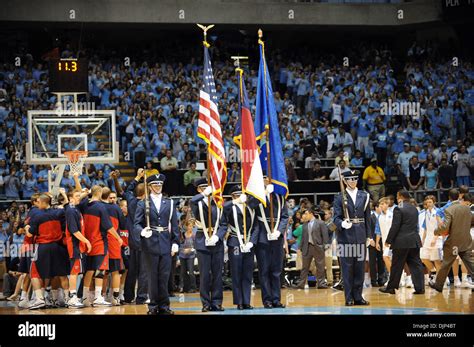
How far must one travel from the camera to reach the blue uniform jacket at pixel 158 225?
15508 mm

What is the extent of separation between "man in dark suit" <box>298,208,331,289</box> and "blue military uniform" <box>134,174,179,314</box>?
7132 mm

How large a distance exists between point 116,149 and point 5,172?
18.1 ft

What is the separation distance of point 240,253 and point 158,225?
1709mm

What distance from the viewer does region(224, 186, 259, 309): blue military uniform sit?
16.7 meters

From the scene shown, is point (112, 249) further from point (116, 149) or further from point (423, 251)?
point (423, 251)

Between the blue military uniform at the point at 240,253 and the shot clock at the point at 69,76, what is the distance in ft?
26.9

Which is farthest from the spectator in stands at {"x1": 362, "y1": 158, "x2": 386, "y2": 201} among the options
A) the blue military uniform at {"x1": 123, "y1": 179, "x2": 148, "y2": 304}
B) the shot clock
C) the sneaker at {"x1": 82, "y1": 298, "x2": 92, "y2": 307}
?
the sneaker at {"x1": 82, "y1": 298, "x2": 92, "y2": 307}

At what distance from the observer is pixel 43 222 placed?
57.7 ft

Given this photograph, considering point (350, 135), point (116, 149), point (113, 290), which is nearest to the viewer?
point (113, 290)

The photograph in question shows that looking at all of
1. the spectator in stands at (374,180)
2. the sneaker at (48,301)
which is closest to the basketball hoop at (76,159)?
the sneaker at (48,301)

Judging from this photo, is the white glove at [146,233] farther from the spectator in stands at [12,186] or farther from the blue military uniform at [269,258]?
the spectator in stands at [12,186]

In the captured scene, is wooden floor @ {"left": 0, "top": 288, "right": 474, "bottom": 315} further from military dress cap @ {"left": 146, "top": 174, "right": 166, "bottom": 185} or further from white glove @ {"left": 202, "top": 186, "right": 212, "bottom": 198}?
military dress cap @ {"left": 146, "top": 174, "right": 166, "bottom": 185}
